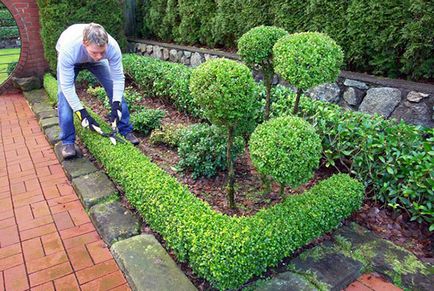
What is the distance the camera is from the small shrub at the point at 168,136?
357cm

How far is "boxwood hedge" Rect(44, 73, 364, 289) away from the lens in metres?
1.85

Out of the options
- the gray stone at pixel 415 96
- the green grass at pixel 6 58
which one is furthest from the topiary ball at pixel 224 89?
the green grass at pixel 6 58

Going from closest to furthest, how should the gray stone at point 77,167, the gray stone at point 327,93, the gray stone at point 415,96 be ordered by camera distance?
the gray stone at point 415,96 → the gray stone at point 77,167 → the gray stone at point 327,93

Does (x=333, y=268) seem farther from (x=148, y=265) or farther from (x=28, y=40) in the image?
(x=28, y=40)

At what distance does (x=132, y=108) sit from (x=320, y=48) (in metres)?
2.98

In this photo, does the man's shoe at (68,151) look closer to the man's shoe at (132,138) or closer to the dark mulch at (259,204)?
the man's shoe at (132,138)

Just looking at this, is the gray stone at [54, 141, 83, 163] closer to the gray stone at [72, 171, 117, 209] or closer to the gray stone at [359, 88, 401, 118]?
the gray stone at [72, 171, 117, 209]

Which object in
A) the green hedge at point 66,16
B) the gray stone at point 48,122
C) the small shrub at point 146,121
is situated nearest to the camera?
the small shrub at point 146,121

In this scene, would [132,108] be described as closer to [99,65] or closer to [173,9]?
[99,65]

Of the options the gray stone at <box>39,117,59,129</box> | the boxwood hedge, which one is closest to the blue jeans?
the gray stone at <box>39,117,59,129</box>

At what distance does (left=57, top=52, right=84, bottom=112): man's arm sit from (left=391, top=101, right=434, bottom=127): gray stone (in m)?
3.02

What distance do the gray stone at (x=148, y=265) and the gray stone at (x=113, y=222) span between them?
0.12 m

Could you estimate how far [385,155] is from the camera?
258cm

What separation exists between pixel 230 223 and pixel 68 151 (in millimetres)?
2262
